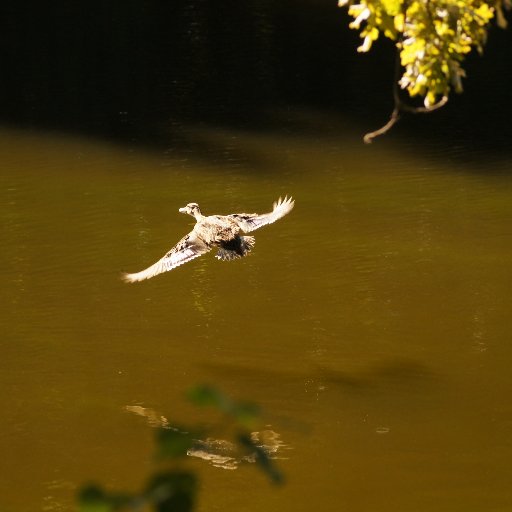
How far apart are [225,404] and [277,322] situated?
17.1 ft

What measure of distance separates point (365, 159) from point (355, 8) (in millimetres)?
5259

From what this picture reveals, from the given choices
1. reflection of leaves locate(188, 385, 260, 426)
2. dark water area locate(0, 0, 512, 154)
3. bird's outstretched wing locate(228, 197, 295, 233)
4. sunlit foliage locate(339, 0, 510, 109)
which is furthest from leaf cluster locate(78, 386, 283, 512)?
dark water area locate(0, 0, 512, 154)

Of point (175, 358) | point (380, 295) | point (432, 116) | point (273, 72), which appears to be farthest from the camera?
point (273, 72)

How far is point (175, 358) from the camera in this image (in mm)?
6004

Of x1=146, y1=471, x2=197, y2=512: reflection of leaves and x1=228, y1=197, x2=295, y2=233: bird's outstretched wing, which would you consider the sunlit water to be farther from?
x1=146, y1=471, x2=197, y2=512: reflection of leaves

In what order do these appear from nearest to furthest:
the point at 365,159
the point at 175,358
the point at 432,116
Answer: the point at 175,358, the point at 365,159, the point at 432,116

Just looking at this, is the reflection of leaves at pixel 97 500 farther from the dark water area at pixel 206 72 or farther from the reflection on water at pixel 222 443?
Answer: the dark water area at pixel 206 72

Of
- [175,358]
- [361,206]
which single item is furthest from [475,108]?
[175,358]

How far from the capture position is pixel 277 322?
6375 millimetres

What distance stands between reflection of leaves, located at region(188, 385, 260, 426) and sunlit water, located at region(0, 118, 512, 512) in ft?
9.12

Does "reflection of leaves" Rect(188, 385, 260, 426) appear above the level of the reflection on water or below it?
above

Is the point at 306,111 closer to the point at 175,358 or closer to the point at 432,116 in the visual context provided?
the point at 432,116

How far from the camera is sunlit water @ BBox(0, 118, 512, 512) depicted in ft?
Result: 16.2

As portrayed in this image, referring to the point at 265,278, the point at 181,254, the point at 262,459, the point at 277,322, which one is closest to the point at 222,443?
the point at 181,254
